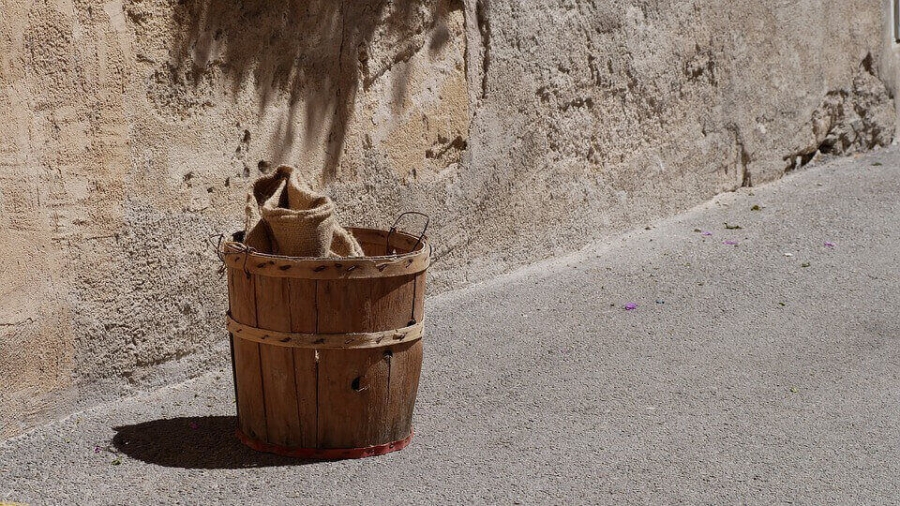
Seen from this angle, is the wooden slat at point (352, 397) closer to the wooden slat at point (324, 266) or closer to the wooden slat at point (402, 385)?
the wooden slat at point (402, 385)

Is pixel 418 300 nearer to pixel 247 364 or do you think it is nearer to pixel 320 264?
pixel 320 264

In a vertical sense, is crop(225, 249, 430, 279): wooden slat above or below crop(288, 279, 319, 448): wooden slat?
above

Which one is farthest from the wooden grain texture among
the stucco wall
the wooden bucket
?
the stucco wall

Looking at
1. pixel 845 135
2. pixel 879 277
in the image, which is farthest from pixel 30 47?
pixel 845 135

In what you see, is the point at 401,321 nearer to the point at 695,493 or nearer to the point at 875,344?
the point at 695,493

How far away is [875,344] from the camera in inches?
185

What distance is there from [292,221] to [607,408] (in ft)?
4.46

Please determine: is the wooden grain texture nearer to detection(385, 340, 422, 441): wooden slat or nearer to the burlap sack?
the burlap sack

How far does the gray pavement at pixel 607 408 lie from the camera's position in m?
3.33

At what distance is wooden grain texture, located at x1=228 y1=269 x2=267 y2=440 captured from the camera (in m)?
3.41

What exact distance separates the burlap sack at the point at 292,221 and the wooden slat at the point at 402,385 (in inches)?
14.6

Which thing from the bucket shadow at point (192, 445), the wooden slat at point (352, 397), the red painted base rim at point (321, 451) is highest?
the wooden slat at point (352, 397)

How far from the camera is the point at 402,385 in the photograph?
3.53m

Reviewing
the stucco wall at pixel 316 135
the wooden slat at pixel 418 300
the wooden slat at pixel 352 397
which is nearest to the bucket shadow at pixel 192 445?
the wooden slat at pixel 352 397
